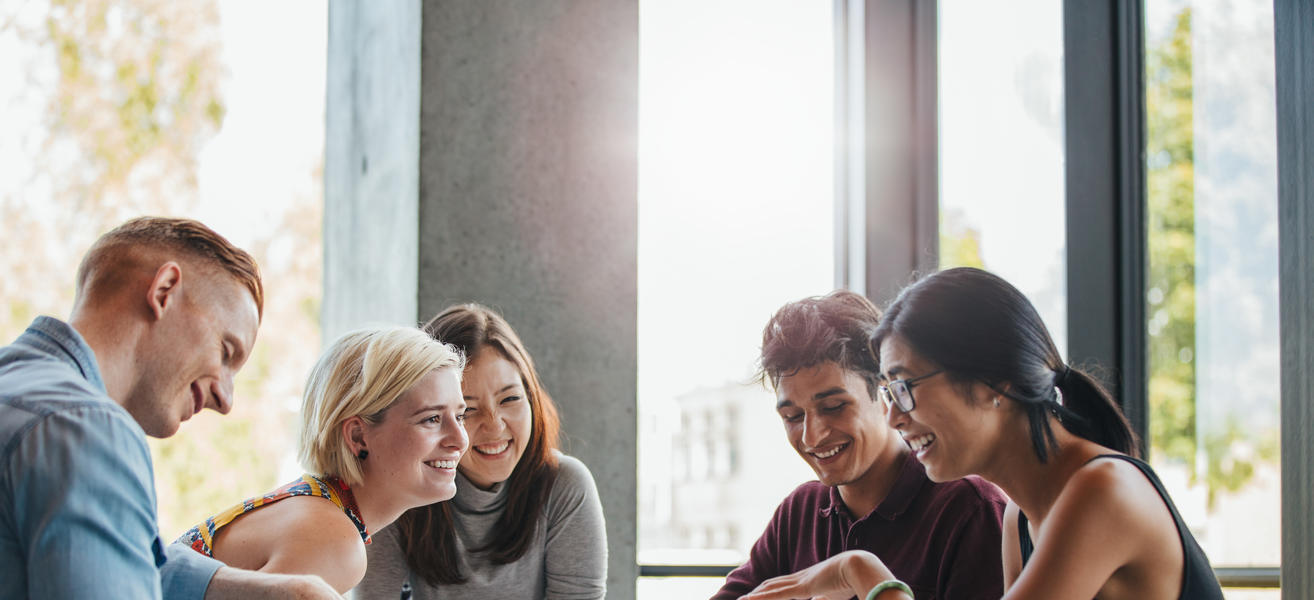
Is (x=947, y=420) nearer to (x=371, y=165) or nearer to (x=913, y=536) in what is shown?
(x=913, y=536)

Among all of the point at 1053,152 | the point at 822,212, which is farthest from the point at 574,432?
the point at 1053,152

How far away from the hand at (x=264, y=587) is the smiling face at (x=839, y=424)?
0.94m

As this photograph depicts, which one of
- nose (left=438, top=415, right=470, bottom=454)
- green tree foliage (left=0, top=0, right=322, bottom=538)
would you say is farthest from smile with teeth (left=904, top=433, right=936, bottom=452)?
green tree foliage (left=0, top=0, right=322, bottom=538)

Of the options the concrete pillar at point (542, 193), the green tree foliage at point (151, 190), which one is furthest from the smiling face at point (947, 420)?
the green tree foliage at point (151, 190)

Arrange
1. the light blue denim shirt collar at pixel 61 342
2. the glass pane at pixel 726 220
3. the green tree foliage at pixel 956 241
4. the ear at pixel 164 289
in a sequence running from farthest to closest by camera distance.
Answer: the glass pane at pixel 726 220 < the green tree foliage at pixel 956 241 < the ear at pixel 164 289 < the light blue denim shirt collar at pixel 61 342

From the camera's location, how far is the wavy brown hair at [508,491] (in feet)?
7.11

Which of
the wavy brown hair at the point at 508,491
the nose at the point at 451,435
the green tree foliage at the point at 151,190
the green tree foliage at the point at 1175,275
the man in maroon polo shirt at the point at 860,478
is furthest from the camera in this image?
the green tree foliage at the point at 151,190

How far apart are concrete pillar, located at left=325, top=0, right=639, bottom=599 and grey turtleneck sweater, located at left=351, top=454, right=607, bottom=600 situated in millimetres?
740

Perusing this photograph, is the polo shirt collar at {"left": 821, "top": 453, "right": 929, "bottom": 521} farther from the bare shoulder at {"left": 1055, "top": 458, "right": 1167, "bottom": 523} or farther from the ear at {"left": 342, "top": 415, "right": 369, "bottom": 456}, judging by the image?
the ear at {"left": 342, "top": 415, "right": 369, "bottom": 456}

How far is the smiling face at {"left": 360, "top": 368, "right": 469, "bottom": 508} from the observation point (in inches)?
72.9

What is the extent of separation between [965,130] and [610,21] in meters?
1.26

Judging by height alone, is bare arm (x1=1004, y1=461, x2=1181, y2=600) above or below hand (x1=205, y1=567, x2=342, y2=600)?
above

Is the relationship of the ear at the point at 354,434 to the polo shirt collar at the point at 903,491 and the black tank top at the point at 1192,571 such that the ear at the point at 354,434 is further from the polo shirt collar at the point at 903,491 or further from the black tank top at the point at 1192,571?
the black tank top at the point at 1192,571

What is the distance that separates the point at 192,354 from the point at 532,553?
1094 millimetres
